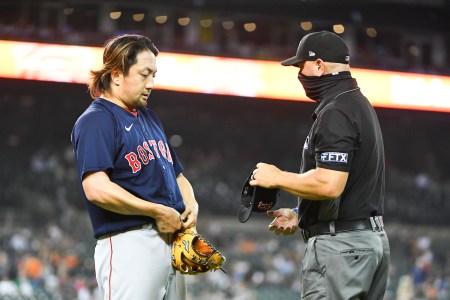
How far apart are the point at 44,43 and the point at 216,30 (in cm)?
608

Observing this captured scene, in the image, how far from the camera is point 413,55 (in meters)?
19.4

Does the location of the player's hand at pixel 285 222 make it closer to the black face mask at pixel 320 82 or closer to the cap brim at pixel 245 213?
the cap brim at pixel 245 213

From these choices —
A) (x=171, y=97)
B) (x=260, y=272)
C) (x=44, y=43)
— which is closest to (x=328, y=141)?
(x=44, y=43)

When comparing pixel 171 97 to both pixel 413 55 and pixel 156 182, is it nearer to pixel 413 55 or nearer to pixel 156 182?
pixel 413 55

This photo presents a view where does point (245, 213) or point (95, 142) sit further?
point (245, 213)

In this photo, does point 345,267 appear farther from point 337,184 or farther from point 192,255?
point 192,255

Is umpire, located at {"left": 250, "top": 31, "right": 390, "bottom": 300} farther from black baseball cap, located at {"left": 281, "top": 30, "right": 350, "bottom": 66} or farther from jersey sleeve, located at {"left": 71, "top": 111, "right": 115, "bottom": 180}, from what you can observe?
jersey sleeve, located at {"left": 71, "top": 111, "right": 115, "bottom": 180}

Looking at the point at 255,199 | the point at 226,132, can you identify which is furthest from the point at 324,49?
the point at 226,132

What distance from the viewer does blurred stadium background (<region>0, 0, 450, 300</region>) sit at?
1359cm

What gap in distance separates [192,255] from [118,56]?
85 centimetres

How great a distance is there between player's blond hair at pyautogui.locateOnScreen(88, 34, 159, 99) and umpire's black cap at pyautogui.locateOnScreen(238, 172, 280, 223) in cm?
73

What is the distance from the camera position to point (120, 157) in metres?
2.92

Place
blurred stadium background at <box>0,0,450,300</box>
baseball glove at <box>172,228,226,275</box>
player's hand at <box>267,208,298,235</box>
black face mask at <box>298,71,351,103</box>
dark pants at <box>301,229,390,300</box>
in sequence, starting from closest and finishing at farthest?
baseball glove at <box>172,228,226,275</box>, dark pants at <box>301,229,390,300</box>, black face mask at <box>298,71,351,103</box>, player's hand at <box>267,208,298,235</box>, blurred stadium background at <box>0,0,450,300</box>

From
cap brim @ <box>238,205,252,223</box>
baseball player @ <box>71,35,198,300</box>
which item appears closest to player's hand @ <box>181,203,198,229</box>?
baseball player @ <box>71,35,198,300</box>
